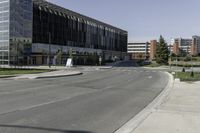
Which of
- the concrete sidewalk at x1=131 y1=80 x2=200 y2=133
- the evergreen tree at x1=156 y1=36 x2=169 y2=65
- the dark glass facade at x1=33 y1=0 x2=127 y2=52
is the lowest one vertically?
the concrete sidewalk at x1=131 y1=80 x2=200 y2=133

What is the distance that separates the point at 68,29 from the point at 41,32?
52.9 feet

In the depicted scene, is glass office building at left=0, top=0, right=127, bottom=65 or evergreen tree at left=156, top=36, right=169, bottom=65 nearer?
glass office building at left=0, top=0, right=127, bottom=65

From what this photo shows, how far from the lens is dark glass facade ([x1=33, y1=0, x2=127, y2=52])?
91.4 meters

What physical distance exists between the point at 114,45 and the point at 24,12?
2800 inches

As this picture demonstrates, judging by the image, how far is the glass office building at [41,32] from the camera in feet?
261

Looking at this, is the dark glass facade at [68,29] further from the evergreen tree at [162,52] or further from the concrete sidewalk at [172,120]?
the concrete sidewalk at [172,120]

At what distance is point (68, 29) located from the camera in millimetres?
107125

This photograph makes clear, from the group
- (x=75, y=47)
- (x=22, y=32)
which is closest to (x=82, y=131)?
(x=22, y=32)

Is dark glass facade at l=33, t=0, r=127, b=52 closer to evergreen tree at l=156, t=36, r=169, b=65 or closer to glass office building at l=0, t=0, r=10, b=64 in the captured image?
glass office building at l=0, t=0, r=10, b=64

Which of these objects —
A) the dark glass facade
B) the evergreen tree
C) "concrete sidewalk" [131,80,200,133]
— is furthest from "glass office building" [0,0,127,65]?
"concrete sidewalk" [131,80,200,133]

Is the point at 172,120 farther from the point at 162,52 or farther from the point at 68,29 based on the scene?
A: the point at 162,52

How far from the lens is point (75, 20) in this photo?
11131cm

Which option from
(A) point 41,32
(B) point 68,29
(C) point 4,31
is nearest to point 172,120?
(C) point 4,31

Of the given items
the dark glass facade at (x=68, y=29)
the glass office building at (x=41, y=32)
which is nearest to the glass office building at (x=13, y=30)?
the glass office building at (x=41, y=32)
